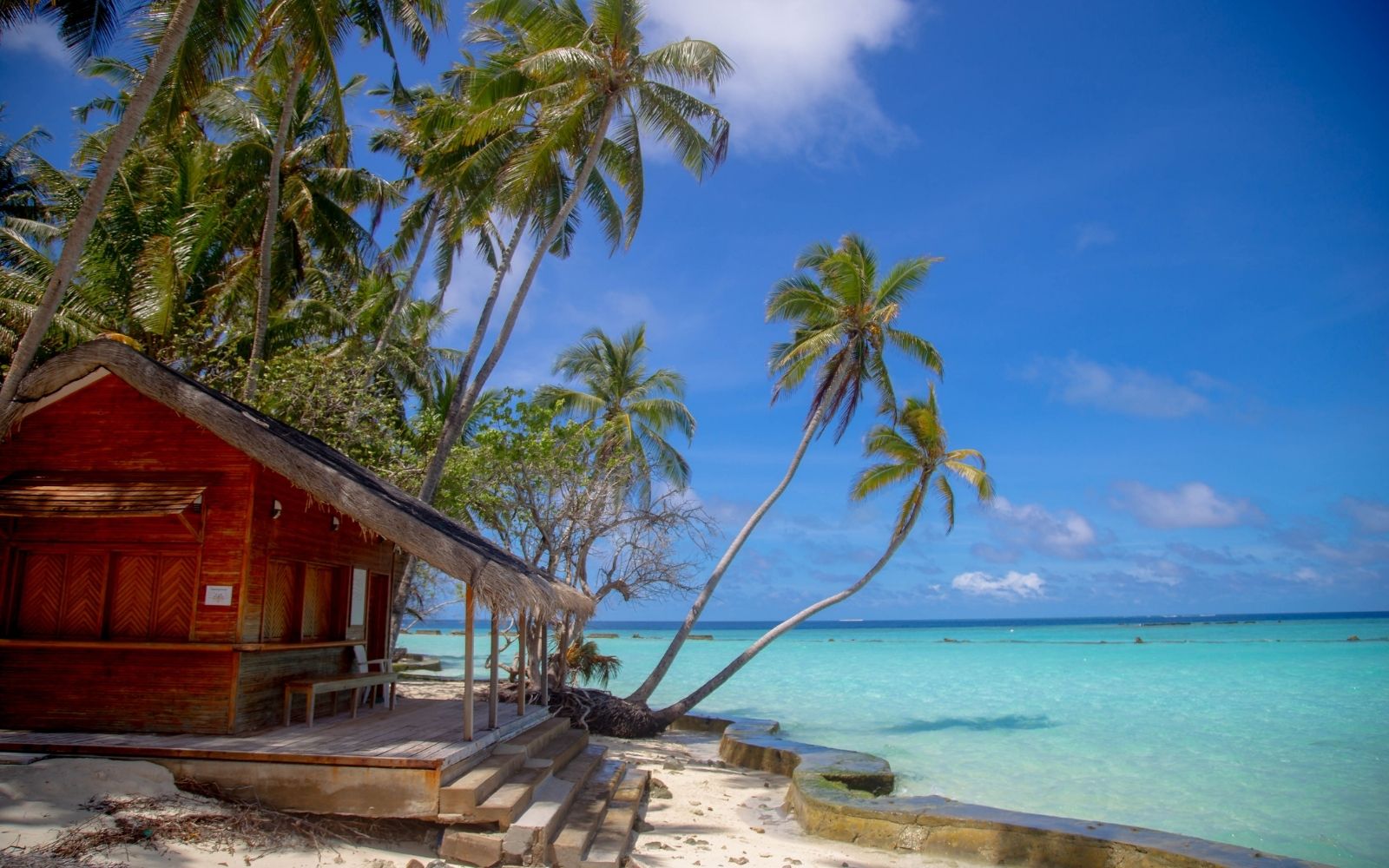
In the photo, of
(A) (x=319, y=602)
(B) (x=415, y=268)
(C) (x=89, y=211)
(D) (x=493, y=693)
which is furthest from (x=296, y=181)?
(D) (x=493, y=693)

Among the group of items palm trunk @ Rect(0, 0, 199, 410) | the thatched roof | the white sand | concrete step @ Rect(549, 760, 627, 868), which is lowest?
the white sand

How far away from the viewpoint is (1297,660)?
35812mm

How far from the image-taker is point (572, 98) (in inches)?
511

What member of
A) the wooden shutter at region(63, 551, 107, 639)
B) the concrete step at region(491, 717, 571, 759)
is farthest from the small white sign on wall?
the wooden shutter at region(63, 551, 107, 639)

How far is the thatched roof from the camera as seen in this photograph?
6926 millimetres

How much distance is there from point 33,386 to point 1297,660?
4318cm

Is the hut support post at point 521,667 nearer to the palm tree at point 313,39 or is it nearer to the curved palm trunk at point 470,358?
the curved palm trunk at point 470,358

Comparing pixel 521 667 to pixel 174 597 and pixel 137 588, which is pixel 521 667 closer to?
pixel 174 597

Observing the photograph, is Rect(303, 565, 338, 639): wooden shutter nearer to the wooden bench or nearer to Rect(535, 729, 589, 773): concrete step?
the wooden bench

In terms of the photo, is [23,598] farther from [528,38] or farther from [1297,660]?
[1297,660]

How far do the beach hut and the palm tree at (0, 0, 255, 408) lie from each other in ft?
1.30

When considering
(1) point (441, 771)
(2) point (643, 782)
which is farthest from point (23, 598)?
(2) point (643, 782)

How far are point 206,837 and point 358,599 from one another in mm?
4360

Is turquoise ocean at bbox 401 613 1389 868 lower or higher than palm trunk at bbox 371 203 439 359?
lower
